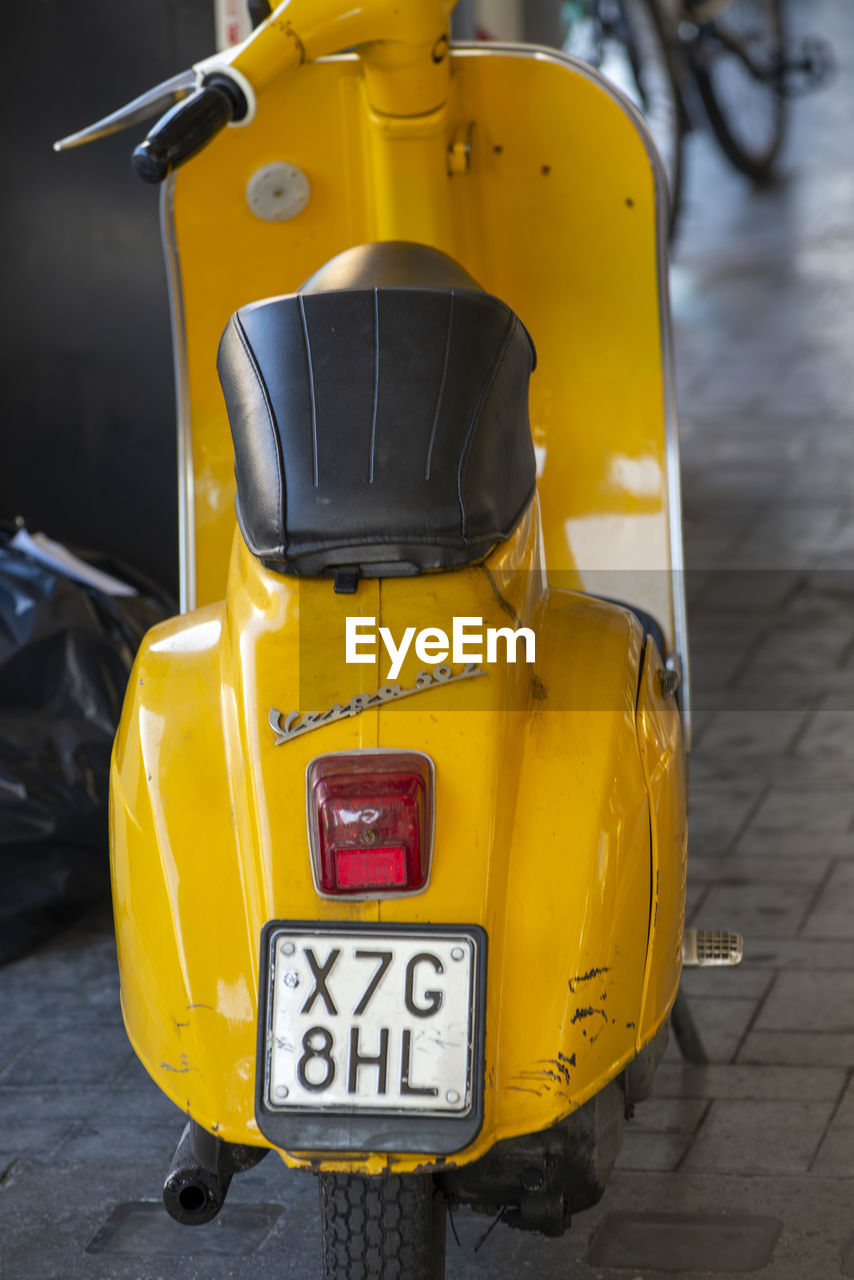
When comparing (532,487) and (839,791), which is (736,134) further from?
(532,487)

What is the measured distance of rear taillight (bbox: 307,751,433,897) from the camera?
5.03 ft

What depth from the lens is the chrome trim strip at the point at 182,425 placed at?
258 centimetres

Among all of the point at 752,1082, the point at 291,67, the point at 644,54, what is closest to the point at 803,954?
the point at 752,1082

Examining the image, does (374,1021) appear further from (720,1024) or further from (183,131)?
(720,1024)

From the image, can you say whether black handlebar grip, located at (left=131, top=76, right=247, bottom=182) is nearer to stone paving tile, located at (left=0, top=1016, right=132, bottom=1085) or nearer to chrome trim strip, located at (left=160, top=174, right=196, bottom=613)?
chrome trim strip, located at (left=160, top=174, right=196, bottom=613)

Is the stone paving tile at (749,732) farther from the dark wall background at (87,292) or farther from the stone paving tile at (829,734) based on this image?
the dark wall background at (87,292)

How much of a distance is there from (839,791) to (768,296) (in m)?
3.86

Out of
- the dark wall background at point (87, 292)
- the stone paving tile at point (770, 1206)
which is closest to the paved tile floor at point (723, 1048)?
the stone paving tile at point (770, 1206)

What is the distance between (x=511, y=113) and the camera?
268 cm

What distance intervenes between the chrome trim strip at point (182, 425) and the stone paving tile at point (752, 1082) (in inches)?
40.4

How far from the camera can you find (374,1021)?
4.97 ft

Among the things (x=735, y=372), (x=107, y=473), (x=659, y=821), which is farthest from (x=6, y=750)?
(x=735, y=372)

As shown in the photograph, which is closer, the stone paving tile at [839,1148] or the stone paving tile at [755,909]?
the stone paving tile at [839,1148]

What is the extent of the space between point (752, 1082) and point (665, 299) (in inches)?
48.0
